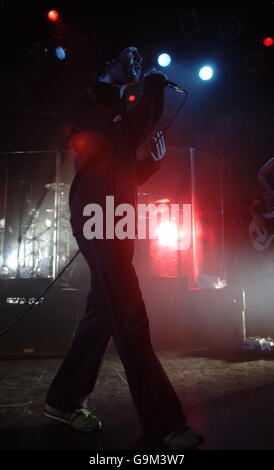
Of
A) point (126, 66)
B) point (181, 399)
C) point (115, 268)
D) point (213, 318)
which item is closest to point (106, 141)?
point (126, 66)

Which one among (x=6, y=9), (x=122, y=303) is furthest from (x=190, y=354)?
(x=6, y=9)

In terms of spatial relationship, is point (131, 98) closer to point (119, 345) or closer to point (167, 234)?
point (167, 234)

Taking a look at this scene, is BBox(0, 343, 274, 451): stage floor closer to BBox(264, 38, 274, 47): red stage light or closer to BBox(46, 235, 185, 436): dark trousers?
BBox(46, 235, 185, 436): dark trousers

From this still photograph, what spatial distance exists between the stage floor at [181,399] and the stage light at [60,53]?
524 cm

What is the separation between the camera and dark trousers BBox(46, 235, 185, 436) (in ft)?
4.54

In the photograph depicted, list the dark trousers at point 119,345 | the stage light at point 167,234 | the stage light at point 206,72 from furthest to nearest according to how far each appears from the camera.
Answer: the stage light at point 167,234 < the stage light at point 206,72 < the dark trousers at point 119,345

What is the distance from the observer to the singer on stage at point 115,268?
1401 mm

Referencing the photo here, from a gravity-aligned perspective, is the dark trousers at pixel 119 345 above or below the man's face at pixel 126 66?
below

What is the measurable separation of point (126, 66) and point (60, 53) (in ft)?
17.1

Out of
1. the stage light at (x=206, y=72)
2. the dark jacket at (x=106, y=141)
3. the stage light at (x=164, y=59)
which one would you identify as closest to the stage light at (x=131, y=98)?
the stage light at (x=164, y=59)

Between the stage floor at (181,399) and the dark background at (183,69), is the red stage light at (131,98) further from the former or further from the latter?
the stage floor at (181,399)

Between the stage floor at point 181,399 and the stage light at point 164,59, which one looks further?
the stage light at point 164,59

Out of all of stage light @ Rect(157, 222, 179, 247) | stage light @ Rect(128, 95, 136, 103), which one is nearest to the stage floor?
stage light @ Rect(128, 95, 136, 103)

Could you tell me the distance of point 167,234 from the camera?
26.9 feet
